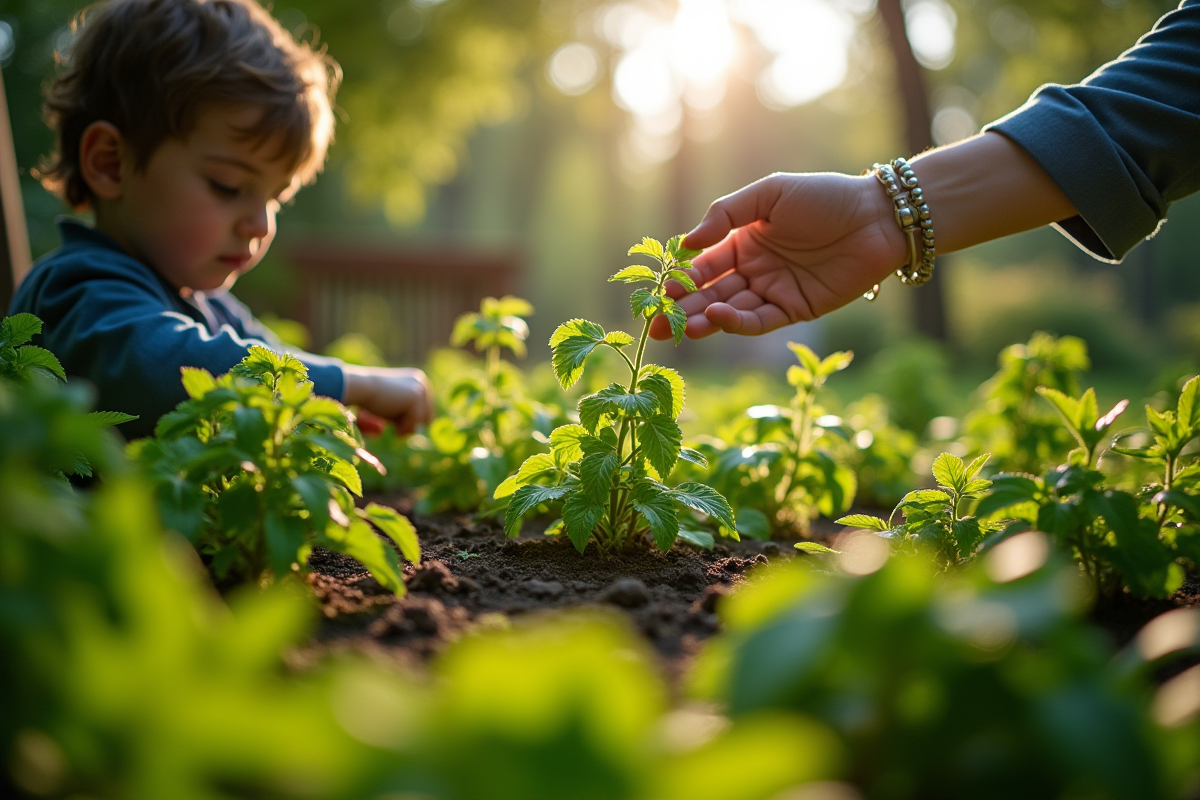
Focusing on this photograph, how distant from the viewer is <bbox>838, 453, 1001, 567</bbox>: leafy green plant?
151 cm

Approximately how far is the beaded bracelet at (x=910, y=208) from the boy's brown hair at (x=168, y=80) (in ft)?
6.57

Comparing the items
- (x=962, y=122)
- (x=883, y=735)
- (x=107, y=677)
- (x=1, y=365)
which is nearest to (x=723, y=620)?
(x=883, y=735)

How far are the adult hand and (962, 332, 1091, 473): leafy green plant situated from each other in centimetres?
97

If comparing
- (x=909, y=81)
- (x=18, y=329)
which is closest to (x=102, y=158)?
(x=18, y=329)

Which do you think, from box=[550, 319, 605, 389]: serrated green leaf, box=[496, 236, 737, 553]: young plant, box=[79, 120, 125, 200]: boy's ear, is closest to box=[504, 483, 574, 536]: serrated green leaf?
box=[496, 236, 737, 553]: young plant

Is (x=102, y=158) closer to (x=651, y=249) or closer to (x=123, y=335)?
(x=123, y=335)

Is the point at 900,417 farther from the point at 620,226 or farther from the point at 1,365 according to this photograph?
the point at 620,226

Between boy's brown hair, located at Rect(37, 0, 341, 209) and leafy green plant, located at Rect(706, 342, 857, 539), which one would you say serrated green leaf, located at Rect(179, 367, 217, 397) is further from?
boy's brown hair, located at Rect(37, 0, 341, 209)

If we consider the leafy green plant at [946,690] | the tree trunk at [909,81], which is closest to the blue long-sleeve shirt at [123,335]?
the leafy green plant at [946,690]

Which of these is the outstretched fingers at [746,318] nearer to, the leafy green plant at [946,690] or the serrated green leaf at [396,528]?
the serrated green leaf at [396,528]

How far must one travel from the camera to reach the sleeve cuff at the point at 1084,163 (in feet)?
6.33

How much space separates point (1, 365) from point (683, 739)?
141cm

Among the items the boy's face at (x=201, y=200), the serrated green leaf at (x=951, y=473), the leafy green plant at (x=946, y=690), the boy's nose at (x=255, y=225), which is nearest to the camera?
the leafy green plant at (x=946, y=690)

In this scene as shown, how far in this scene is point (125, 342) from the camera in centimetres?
206
